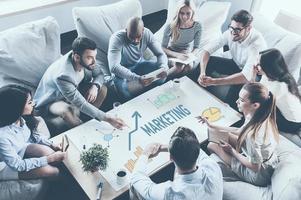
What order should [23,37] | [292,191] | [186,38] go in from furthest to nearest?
[186,38]
[23,37]
[292,191]

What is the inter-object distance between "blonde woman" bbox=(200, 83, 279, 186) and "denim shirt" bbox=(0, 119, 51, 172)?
4.05 feet

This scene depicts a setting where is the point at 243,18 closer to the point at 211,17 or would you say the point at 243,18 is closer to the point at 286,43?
the point at 286,43

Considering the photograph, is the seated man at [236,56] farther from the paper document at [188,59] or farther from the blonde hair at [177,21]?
the blonde hair at [177,21]

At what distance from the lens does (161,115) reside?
242cm

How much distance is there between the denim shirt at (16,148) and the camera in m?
1.89

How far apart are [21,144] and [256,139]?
56.4 inches

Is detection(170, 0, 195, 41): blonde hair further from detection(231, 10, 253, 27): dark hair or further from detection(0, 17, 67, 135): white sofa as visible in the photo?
detection(0, 17, 67, 135): white sofa

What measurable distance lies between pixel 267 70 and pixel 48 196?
5.87ft

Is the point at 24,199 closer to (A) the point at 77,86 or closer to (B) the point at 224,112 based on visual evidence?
(A) the point at 77,86

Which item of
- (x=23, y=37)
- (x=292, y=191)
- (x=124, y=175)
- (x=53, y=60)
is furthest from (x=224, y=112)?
(x=23, y=37)

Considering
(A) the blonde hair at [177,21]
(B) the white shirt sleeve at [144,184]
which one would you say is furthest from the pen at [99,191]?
(A) the blonde hair at [177,21]

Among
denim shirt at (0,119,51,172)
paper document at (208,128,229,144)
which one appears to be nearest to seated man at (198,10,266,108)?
paper document at (208,128,229,144)

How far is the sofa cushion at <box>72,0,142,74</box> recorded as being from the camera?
283 centimetres

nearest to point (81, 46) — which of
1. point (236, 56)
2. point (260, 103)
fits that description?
point (260, 103)
